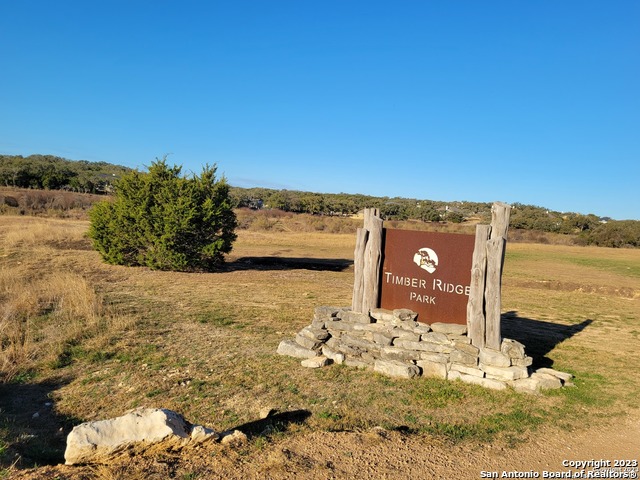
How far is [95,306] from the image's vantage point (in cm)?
1015

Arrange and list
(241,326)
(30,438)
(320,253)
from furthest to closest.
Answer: (320,253), (241,326), (30,438)

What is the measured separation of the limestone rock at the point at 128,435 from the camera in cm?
401

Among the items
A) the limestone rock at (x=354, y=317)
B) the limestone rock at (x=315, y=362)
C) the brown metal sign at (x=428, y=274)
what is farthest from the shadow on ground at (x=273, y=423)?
the brown metal sign at (x=428, y=274)

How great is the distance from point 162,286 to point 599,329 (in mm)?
12980

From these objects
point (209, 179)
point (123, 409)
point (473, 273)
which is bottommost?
point (123, 409)

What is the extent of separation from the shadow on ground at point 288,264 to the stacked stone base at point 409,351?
11.8 meters

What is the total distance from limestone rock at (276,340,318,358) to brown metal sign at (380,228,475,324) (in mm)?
1650

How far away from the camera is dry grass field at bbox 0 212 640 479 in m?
4.79

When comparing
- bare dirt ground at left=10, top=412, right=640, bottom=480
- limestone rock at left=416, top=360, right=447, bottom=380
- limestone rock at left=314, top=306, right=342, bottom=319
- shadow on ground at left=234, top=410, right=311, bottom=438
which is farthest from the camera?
limestone rock at left=314, top=306, right=342, bottom=319

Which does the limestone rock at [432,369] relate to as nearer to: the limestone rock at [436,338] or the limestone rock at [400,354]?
the limestone rock at [400,354]

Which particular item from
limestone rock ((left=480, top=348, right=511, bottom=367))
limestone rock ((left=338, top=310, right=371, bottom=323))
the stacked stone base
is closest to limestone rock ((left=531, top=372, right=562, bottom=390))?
the stacked stone base

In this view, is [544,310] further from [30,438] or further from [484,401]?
[30,438]

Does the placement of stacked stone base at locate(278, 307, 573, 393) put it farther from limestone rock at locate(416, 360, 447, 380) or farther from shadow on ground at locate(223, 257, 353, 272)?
shadow on ground at locate(223, 257, 353, 272)

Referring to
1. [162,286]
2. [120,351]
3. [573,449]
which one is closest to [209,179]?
[162,286]
